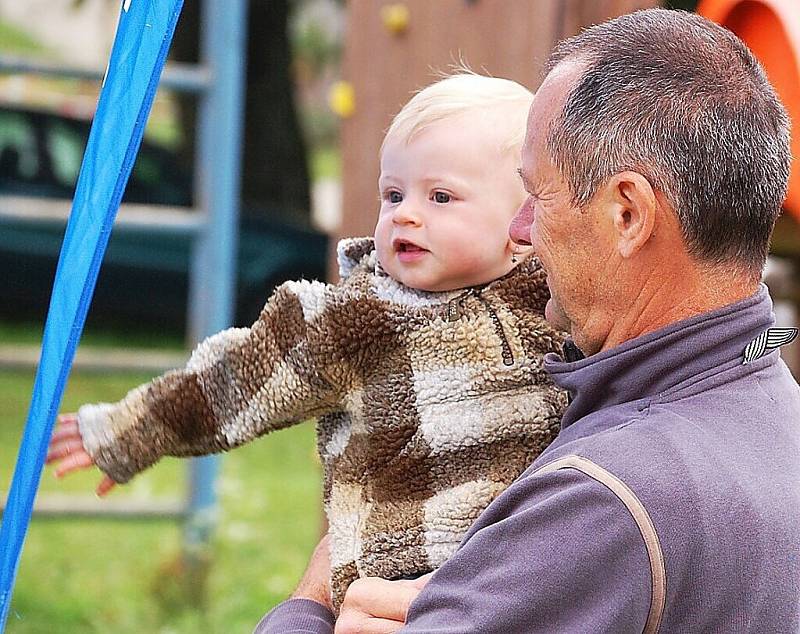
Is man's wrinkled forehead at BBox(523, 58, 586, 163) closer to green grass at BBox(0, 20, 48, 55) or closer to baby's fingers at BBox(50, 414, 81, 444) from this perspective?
baby's fingers at BBox(50, 414, 81, 444)

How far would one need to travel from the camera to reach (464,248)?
174 centimetres

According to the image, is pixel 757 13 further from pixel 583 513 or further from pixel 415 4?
pixel 583 513

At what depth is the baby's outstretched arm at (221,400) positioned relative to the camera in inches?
69.8

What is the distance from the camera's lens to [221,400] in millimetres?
1828

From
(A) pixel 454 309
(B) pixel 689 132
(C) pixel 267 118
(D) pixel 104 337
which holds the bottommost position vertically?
(A) pixel 454 309

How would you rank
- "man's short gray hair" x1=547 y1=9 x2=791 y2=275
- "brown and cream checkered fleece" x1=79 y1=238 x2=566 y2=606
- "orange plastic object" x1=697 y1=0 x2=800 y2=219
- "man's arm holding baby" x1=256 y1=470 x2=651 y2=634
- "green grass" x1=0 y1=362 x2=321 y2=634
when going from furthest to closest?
1. "green grass" x1=0 y1=362 x2=321 y2=634
2. "orange plastic object" x1=697 y1=0 x2=800 y2=219
3. "brown and cream checkered fleece" x1=79 y1=238 x2=566 y2=606
4. "man's short gray hair" x1=547 y1=9 x2=791 y2=275
5. "man's arm holding baby" x1=256 y1=470 x2=651 y2=634

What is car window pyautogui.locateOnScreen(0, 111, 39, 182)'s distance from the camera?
9.85 m

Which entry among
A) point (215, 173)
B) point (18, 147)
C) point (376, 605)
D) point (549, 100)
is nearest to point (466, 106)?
point (549, 100)

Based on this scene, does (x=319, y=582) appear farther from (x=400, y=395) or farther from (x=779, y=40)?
(x=779, y=40)

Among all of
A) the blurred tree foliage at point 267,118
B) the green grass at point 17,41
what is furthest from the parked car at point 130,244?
the green grass at point 17,41

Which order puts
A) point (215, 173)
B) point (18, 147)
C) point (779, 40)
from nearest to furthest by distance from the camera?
point (779, 40)
point (215, 173)
point (18, 147)

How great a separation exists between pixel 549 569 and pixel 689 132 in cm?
48

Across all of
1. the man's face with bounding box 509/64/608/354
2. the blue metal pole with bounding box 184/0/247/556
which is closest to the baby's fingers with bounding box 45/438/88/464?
the man's face with bounding box 509/64/608/354

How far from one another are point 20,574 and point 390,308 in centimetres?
365
